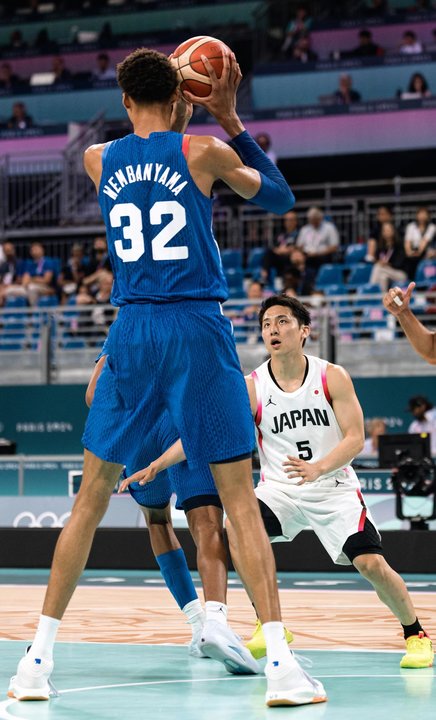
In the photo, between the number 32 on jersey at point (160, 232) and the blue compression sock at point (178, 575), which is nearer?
the number 32 on jersey at point (160, 232)

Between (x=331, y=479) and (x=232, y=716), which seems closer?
(x=232, y=716)

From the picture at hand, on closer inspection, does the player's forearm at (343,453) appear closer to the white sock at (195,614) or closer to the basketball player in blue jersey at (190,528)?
the basketball player in blue jersey at (190,528)

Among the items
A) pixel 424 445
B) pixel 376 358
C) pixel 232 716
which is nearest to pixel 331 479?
pixel 232 716

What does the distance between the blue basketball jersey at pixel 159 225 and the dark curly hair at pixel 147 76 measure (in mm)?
151

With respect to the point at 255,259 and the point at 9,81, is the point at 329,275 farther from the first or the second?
the point at 9,81

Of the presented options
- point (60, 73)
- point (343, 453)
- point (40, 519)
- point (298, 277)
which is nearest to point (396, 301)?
point (343, 453)

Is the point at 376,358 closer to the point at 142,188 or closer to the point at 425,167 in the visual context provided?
the point at 425,167

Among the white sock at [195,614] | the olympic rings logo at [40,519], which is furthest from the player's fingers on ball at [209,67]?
the olympic rings logo at [40,519]

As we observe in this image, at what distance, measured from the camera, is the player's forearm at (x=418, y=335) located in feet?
18.4

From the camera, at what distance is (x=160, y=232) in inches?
176

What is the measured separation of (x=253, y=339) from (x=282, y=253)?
6.50 feet

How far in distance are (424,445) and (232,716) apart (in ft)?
22.3

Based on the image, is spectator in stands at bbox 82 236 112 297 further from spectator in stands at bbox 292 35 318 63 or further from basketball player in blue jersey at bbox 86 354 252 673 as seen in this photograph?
basketball player in blue jersey at bbox 86 354 252 673

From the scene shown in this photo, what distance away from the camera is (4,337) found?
1881 centimetres
